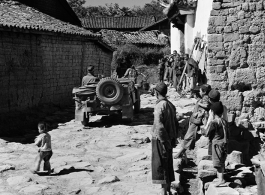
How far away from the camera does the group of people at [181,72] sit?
13.2 meters

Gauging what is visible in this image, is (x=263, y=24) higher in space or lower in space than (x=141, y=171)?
higher

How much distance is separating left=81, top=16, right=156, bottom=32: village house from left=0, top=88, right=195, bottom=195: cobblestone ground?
111ft

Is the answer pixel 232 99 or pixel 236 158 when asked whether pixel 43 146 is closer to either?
pixel 236 158

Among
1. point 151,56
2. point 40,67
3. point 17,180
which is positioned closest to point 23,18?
point 40,67

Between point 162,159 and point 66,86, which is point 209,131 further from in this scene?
point 66,86

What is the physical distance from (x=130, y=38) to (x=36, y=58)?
2280 cm

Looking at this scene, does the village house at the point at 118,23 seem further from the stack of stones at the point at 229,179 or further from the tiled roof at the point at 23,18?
the stack of stones at the point at 229,179

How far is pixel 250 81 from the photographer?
8180 mm

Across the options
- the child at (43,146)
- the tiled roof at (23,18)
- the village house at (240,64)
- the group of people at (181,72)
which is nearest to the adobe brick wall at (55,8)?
the tiled roof at (23,18)

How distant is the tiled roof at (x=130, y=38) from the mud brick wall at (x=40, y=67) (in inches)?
608

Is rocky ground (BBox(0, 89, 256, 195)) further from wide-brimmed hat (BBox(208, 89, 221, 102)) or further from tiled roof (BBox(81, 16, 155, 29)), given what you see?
tiled roof (BBox(81, 16, 155, 29))

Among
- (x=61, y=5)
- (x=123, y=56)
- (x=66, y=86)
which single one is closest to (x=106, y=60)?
(x=61, y=5)

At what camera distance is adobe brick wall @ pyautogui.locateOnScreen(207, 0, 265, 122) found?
26.7 feet

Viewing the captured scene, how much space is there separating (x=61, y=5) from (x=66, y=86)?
263 inches
